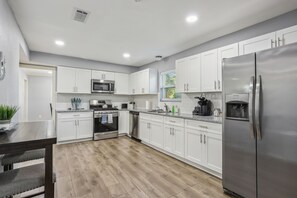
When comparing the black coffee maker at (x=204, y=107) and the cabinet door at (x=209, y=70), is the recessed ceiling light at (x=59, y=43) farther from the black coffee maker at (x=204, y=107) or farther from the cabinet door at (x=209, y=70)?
the black coffee maker at (x=204, y=107)

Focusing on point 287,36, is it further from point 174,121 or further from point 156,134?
point 156,134

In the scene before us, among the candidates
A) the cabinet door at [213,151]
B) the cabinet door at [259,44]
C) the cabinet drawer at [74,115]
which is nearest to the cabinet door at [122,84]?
the cabinet drawer at [74,115]

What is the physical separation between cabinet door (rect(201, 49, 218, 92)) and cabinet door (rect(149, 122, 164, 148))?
1.39 m

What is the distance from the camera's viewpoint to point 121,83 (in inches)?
218

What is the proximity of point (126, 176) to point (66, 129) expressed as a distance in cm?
266

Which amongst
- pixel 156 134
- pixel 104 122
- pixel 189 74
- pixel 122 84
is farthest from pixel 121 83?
pixel 189 74

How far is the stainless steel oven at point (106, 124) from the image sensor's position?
464cm

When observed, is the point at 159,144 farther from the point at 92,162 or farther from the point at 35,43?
the point at 35,43

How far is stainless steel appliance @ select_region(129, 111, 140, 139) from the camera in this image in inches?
182

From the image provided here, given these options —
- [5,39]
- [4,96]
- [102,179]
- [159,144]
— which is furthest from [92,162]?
[5,39]

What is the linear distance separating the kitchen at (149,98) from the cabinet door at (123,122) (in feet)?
0.11

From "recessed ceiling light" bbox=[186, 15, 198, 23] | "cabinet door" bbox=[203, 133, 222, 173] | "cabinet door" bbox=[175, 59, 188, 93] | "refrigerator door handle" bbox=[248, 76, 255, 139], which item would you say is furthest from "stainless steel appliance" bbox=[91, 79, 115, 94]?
"refrigerator door handle" bbox=[248, 76, 255, 139]

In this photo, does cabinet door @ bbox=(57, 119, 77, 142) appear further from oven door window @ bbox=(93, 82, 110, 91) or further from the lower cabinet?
oven door window @ bbox=(93, 82, 110, 91)

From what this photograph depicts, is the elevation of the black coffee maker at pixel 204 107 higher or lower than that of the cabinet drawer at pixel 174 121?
higher
